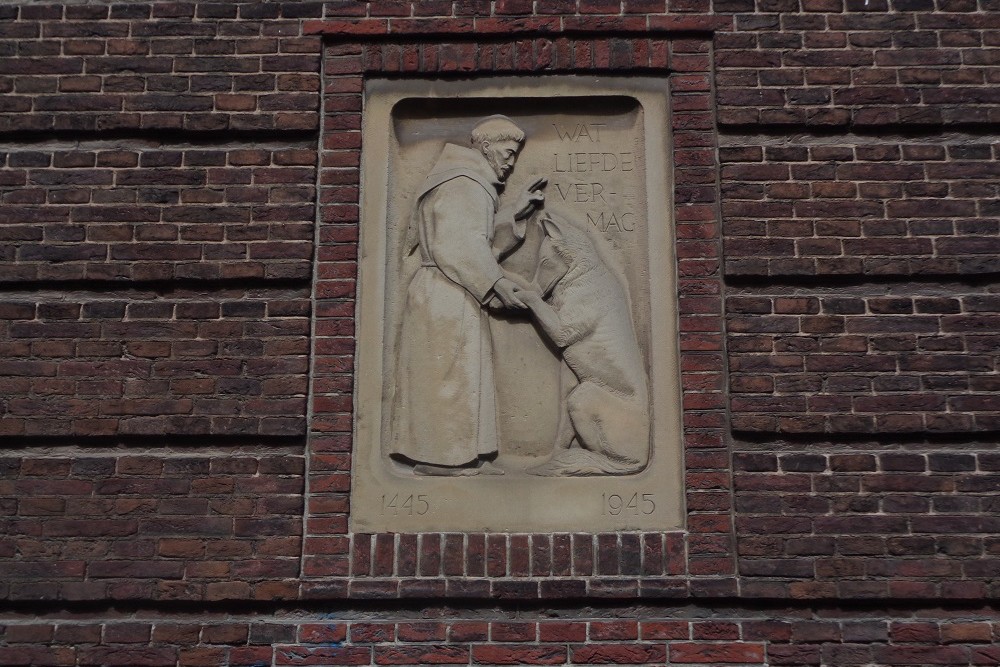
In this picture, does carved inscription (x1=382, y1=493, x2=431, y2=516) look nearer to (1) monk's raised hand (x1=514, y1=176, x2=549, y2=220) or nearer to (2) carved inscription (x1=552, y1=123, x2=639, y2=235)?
(1) monk's raised hand (x1=514, y1=176, x2=549, y2=220)

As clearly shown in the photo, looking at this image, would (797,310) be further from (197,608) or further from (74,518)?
(74,518)

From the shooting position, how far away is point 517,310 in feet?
15.6

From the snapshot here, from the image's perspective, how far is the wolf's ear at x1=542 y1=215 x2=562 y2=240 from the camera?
15.8ft

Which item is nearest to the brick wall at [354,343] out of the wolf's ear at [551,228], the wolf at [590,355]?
the wolf at [590,355]

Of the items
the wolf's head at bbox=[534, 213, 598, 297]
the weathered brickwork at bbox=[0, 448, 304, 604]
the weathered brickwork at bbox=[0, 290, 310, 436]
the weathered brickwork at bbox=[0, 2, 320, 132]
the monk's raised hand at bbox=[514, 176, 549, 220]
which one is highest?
the weathered brickwork at bbox=[0, 2, 320, 132]

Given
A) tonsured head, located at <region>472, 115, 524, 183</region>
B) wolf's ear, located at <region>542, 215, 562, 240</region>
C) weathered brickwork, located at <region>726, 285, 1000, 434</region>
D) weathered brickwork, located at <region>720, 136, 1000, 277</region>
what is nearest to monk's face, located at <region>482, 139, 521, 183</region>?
tonsured head, located at <region>472, 115, 524, 183</region>

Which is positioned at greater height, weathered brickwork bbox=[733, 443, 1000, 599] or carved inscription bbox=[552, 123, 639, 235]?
carved inscription bbox=[552, 123, 639, 235]

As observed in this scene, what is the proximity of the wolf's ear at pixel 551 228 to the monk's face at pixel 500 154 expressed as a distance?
290mm

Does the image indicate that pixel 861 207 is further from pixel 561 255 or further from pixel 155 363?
pixel 155 363

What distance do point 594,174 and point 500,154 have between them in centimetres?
44

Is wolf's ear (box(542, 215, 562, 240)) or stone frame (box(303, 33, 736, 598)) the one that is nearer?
stone frame (box(303, 33, 736, 598))

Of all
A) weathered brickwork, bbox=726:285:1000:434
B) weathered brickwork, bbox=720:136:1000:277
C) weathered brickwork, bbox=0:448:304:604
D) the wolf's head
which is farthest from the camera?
the wolf's head

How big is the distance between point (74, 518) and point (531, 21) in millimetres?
2953

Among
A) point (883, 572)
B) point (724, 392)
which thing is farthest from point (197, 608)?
point (883, 572)
